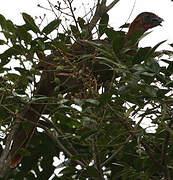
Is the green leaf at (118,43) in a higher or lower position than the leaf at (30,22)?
lower

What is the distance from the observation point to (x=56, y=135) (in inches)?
83.5

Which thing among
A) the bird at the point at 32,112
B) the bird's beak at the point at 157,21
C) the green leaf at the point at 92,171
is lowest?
the green leaf at the point at 92,171

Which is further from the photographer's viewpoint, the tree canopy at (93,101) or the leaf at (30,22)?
the leaf at (30,22)

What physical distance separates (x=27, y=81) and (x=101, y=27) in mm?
446

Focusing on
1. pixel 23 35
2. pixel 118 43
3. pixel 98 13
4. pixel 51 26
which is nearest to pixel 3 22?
pixel 23 35

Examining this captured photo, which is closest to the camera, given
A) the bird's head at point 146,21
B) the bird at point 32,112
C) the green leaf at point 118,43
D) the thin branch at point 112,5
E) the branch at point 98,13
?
the green leaf at point 118,43

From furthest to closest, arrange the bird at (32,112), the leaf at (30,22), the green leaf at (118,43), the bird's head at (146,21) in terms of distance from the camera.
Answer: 1. the bird's head at (146,21)
2. the bird at (32,112)
3. the leaf at (30,22)
4. the green leaf at (118,43)

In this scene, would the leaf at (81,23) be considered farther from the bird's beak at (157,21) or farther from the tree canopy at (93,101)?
the bird's beak at (157,21)

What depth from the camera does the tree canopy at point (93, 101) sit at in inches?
63.0

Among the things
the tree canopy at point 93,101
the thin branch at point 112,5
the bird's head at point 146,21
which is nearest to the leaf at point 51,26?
the tree canopy at point 93,101

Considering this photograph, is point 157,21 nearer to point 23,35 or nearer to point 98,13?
point 98,13

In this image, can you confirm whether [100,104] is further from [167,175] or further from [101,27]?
[101,27]

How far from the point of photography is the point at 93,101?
157cm

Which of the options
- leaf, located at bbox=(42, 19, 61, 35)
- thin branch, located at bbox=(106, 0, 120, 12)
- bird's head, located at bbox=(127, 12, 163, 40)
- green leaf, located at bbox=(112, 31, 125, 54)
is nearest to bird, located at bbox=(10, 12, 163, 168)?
bird's head, located at bbox=(127, 12, 163, 40)
